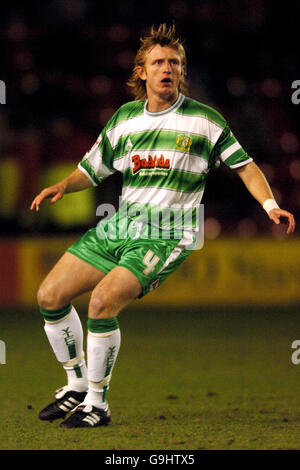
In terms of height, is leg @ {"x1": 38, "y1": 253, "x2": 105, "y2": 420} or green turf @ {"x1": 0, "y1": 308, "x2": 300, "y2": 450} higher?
leg @ {"x1": 38, "y1": 253, "x2": 105, "y2": 420}

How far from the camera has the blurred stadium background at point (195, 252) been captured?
4.51 meters

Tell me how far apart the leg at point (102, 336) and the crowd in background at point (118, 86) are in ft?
19.5

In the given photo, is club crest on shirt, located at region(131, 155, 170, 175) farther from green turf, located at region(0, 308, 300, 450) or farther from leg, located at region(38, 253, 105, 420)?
green turf, located at region(0, 308, 300, 450)

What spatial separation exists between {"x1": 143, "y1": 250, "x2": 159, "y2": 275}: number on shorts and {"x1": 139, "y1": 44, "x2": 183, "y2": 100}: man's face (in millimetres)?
816

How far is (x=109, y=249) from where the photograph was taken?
4156 mm

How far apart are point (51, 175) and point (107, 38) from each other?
3218mm

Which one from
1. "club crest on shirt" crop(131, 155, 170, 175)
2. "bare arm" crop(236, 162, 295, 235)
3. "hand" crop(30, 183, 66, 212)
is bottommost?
"hand" crop(30, 183, 66, 212)

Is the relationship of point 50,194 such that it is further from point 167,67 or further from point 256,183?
point 256,183

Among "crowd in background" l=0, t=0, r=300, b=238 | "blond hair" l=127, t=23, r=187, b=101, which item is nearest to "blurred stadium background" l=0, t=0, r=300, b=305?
"crowd in background" l=0, t=0, r=300, b=238

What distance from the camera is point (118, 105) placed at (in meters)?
11.3

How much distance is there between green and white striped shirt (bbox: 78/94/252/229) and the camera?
4.07 meters

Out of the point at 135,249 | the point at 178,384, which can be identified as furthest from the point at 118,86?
the point at 135,249

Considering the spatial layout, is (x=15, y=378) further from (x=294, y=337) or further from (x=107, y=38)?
(x=107, y=38)

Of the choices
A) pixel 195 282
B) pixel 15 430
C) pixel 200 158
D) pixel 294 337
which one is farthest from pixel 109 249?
pixel 195 282
